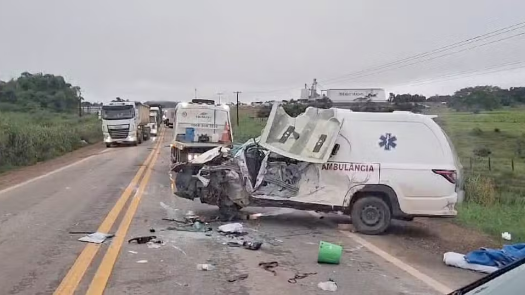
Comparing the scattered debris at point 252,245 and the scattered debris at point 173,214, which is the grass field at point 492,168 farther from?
the scattered debris at point 173,214

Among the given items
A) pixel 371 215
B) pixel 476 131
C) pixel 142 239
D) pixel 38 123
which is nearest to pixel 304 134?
pixel 371 215

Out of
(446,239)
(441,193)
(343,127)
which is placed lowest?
(446,239)

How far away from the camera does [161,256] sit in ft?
25.4

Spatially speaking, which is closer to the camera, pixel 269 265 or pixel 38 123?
pixel 269 265

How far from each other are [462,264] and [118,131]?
36741 mm

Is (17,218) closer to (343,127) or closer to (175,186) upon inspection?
(175,186)

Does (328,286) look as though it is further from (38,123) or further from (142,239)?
(38,123)

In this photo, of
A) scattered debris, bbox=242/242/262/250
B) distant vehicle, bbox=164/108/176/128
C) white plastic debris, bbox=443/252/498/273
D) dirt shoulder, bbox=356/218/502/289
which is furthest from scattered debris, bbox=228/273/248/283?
distant vehicle, bbox=164/108/176/128

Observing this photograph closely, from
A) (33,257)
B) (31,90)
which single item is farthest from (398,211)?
(31,90)

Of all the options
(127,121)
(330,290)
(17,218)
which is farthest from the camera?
(127,121)

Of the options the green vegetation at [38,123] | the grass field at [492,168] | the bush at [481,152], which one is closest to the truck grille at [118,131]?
the green vegetation at [38,123]

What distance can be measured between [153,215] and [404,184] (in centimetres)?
482

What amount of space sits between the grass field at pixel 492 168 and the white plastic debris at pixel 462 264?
216 cm

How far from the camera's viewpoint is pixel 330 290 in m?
6.24
